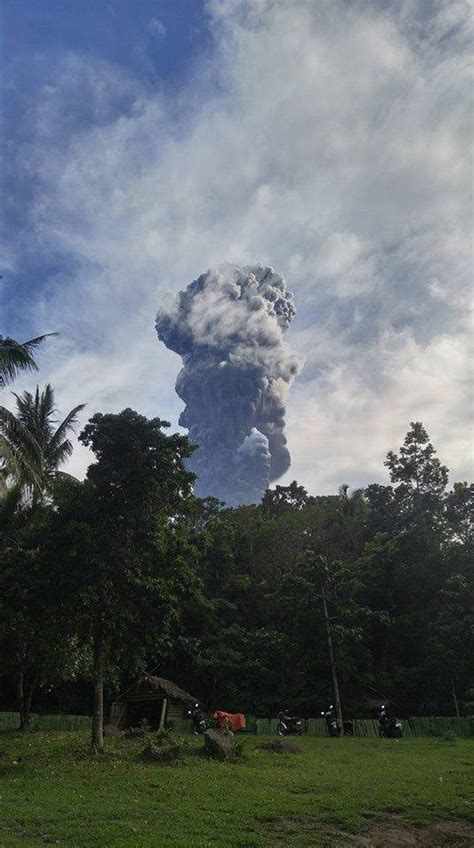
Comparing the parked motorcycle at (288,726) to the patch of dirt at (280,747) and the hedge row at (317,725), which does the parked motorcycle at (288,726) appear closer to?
→ the hedge row at (317,725)

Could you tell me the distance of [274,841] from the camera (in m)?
9.76

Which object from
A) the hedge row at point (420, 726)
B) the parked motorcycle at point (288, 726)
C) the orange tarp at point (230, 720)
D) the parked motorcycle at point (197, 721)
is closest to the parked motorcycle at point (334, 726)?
the hedge row at point (420, 726)

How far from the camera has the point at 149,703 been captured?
30.3m

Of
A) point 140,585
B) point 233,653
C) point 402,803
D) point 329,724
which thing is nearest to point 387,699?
point 329,724

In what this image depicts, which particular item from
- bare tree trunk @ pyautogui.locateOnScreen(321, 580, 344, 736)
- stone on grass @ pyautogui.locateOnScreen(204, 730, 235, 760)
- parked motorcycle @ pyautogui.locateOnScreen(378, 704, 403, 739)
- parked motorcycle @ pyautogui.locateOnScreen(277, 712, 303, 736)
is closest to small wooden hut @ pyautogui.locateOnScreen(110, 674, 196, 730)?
parked motorcycle @ pyautogui.locateOnScreen(277, 712, 303, 736)

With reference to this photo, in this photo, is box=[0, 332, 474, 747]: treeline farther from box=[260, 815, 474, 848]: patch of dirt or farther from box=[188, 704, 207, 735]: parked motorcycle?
box=[260, 815, 474, 848]: patch of dirt

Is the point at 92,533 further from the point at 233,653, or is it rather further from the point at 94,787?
the point at 233,653

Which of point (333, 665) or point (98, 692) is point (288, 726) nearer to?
point (333, 665)

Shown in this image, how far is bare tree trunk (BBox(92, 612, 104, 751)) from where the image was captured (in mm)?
18797

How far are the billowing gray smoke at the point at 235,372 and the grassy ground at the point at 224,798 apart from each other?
12118 cm

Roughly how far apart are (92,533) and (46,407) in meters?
17.3

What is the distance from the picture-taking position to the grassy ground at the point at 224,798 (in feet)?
32.6

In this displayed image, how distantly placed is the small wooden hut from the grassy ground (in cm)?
942

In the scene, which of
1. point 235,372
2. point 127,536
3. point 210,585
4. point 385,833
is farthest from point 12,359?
point 235,372
